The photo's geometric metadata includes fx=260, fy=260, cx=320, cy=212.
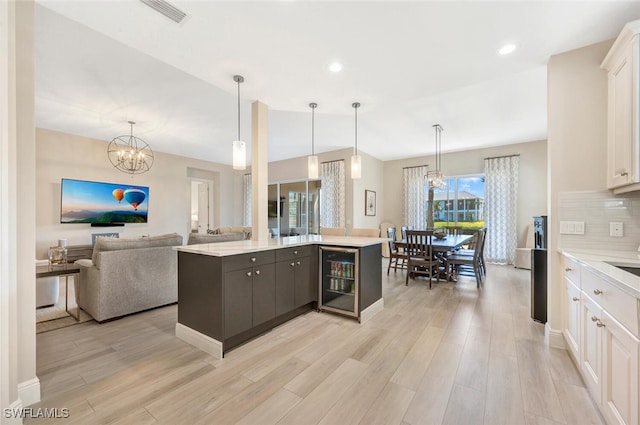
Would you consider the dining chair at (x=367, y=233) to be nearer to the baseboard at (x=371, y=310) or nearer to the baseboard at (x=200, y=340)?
the baseboard at (x=371, y=310)

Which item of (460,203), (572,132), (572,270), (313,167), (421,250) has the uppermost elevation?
(572,132)

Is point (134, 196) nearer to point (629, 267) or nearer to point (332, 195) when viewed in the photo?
point (332, 195)

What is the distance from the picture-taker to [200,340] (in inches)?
92.7

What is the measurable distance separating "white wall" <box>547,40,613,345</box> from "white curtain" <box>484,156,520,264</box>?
429 cm

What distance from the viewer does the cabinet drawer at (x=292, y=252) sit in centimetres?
276

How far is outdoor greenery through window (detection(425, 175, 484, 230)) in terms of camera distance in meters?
6.69

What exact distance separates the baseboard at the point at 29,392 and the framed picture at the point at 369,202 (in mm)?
6156

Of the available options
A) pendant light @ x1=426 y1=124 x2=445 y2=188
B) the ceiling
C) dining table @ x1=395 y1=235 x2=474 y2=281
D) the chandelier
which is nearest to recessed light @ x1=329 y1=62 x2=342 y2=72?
the ceiling

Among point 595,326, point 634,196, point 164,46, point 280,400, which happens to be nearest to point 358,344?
point 280,400

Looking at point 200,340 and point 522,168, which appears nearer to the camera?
point 200,340

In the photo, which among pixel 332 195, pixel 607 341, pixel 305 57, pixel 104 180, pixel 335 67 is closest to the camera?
pixel 607 341

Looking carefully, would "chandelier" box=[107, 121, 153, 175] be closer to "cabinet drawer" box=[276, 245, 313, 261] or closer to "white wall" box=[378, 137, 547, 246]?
"cabinet drawer" box=[276, 245, 313, 261]

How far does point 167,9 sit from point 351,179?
4989 mm

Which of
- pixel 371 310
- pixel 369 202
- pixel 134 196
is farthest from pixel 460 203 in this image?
pixel 134 196
